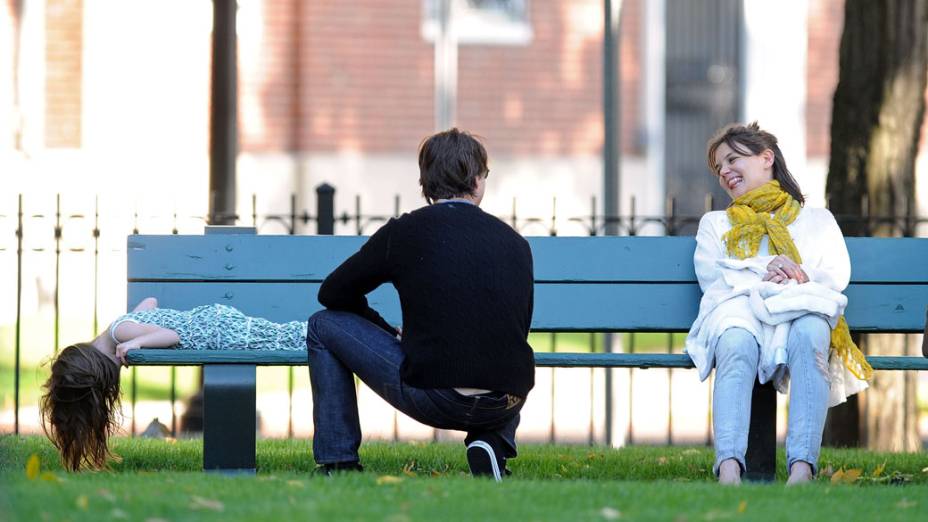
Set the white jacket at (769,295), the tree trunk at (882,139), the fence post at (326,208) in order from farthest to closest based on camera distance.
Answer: the tree trunk at (882,139) < the fence post at (326,208) < the white jacket at (769,295)

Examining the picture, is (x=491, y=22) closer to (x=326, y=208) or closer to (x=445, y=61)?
(x=445, y=61)

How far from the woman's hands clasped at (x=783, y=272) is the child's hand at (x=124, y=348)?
211 cm

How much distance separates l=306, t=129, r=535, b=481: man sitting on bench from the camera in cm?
482

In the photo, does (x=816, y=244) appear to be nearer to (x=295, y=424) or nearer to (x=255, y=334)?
(x=255, y=334)

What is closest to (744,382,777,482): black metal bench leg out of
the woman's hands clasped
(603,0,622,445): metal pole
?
the woman's hands clasped

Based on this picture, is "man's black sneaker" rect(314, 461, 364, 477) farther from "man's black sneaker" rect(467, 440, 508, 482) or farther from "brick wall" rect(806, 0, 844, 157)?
"brick wall" rect(806, 0, 844, 157)

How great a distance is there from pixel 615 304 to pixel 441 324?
55.6 inches

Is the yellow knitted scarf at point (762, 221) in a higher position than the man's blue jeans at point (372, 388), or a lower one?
higher

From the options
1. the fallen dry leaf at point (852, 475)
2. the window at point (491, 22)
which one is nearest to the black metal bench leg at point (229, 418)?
the fallen dry leaf at point (852, 475)

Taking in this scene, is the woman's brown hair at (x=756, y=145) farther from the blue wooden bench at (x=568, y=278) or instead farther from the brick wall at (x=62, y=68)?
the brick wall at (x=62, y=68)

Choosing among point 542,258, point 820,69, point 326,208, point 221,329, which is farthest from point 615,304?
point 820,69

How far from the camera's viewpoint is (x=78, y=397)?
5.27 m

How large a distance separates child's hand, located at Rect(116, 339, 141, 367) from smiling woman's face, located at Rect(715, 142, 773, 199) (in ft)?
6.97

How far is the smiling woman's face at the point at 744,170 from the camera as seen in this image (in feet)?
18.7
